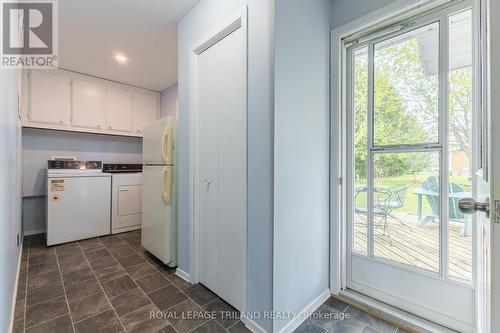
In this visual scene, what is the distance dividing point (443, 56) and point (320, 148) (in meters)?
0.97

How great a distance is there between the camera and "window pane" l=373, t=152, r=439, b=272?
1478 mm

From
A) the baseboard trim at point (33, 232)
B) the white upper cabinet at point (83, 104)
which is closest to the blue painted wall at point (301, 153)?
the white upper cabinet at point (83, 104)

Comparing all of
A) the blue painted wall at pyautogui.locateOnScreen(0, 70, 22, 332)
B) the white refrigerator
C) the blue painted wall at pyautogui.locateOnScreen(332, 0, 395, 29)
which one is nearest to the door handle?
the blue painted wall at pyautogui.locateOnScreen(332, 0, 395, 29)

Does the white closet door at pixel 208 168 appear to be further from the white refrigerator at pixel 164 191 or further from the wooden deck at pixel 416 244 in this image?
the wooden deck at pixel 416 244

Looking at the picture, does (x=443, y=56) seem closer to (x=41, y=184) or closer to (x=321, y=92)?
(x=321, y=92)

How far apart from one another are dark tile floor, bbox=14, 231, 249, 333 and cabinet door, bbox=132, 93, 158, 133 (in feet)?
7.62

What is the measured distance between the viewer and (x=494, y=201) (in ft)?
1.95

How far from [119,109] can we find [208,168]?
113 inches

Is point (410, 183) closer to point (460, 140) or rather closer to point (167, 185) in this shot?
point (460, 140)

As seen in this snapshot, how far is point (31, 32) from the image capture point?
2.17 m

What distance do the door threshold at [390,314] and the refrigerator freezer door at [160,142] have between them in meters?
2.06

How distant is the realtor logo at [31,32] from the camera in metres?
1.52

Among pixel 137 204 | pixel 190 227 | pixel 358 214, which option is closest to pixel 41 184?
pixel 137 204

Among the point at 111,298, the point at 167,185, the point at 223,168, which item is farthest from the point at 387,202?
the point at 111,298
